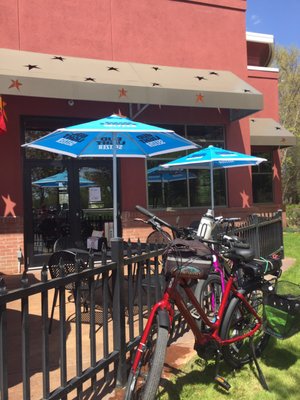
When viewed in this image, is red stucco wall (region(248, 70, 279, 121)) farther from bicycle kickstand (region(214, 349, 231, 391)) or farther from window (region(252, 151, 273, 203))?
bicycle kickstand (region(214, 349, 231, 391))

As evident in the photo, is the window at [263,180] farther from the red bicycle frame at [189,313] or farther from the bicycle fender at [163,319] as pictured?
the bicycle fender at [163,319]

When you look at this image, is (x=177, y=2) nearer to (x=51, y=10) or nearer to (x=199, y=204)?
(x=51, y=10)

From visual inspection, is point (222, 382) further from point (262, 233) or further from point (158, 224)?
point (262, 233)

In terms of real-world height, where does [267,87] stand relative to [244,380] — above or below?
above

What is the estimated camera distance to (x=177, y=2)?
11398 millimetres

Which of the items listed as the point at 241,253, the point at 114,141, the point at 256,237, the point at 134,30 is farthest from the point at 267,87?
the point at 241,253

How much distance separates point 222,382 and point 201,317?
549 mm

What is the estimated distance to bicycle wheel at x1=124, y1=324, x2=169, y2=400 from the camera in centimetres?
280

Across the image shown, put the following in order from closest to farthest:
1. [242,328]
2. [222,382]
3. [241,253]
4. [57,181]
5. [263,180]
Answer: [222,382] < [241,253] < [242,328] < [57,181] < [263,180]

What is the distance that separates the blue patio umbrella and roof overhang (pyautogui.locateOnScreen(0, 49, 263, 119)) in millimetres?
1952

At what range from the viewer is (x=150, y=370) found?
2.85m

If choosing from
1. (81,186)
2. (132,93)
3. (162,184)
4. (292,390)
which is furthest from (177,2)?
(292,390)

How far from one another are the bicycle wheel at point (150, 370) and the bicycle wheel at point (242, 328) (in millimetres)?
824

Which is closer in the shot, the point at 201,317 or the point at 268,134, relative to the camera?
the point at 201,317
